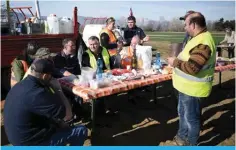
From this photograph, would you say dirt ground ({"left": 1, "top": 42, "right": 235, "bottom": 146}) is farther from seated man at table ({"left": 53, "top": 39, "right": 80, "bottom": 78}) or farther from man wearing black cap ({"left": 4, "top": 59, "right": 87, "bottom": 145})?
man wearing black cap ({"left": 4, "top": 59, "right": 87, "bottom": 145})

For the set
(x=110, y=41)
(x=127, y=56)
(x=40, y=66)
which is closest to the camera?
(x=40, y=66)

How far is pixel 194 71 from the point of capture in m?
2.60

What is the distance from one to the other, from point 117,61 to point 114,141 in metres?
1.26

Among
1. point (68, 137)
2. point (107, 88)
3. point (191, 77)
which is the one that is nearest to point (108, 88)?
point (107, 88)

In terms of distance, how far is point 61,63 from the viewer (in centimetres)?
374

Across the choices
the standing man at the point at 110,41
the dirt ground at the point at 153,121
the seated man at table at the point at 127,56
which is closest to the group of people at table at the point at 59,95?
the dirt ground at the point at 153,121

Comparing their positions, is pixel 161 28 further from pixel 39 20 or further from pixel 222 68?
pixel 222 68

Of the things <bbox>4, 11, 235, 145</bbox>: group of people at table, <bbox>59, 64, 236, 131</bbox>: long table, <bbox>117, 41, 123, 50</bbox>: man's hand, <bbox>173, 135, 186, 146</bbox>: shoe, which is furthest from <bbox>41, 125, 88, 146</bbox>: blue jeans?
<bbox>117, 41, 123, 50</bbox>: man's hand

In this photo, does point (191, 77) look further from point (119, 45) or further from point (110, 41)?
point (110, 41)

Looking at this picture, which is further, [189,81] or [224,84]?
[224,84]

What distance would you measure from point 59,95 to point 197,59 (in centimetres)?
140

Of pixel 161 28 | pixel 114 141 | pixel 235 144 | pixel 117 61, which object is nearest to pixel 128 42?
pixel 117 61

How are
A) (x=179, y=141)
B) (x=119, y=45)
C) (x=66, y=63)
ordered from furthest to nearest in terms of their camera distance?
(x=119, y=45) → (x=66, y=63) → (x=179, y=141)

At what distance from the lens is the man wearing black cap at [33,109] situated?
213 centimetres
